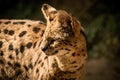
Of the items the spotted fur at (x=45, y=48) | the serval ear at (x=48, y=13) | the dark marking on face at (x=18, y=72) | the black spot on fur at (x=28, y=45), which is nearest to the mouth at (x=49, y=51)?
the spotted fur at (x=45, y=48)

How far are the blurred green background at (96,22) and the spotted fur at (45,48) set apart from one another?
374cm

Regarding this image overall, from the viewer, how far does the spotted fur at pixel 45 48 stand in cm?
608

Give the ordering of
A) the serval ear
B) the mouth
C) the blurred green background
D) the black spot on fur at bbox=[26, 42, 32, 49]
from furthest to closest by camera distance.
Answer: the blurred green background → the black spot on fur at bbox=[26, 42, 32, 49] → the serval ear → the mouth

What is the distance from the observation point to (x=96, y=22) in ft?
38.9

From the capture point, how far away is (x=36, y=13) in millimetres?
12477

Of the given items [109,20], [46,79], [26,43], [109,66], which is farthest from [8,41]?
[109,20]

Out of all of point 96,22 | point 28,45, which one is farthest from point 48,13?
point 96,22

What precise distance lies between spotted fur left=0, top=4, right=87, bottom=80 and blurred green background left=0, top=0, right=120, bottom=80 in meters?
3.74

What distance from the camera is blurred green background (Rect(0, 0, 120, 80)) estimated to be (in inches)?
435

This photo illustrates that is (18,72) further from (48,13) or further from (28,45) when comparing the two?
(48,13)

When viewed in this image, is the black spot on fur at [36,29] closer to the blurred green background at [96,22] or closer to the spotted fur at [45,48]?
the spotted fur at [45,48]

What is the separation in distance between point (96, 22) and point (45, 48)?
5923 millimetres

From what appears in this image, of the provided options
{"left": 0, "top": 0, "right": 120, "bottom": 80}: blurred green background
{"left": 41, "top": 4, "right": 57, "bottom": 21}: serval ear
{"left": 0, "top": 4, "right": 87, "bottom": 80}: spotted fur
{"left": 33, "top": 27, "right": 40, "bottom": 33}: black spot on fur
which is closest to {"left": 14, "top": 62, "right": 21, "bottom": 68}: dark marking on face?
{"left": 0, "top": 4, "right": 87, "bottom": 80}: spotted fur

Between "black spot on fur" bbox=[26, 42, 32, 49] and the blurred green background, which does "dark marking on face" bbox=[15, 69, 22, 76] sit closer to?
"black spot on fur" bbox=[26, 42, 32, 49]
